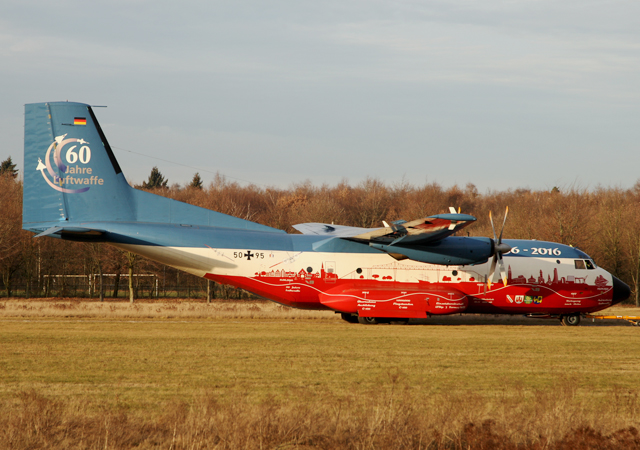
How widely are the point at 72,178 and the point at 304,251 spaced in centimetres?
973

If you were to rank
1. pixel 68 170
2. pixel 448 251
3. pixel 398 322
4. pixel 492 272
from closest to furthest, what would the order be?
pixel 68 170 < pixel 448 251 < pixel 492 272 < pixel 398 322

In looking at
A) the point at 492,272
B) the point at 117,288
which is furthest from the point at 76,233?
the point at 117,288

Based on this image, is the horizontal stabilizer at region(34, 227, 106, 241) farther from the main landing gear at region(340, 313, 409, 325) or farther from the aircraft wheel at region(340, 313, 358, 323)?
the main landing gear at region(340, 313, 409, 325)

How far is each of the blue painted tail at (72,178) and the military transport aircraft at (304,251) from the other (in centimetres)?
4

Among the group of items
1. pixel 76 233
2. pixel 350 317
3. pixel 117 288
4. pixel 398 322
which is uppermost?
pixel 76 233

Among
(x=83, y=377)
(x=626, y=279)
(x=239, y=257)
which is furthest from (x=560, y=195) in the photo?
(x=83, y=377)

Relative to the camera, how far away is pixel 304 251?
23.3m

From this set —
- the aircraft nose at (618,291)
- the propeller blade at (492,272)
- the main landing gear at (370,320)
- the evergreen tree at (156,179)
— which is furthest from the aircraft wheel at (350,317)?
the evergreen tree at (156,179)

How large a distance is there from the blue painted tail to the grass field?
4348mm

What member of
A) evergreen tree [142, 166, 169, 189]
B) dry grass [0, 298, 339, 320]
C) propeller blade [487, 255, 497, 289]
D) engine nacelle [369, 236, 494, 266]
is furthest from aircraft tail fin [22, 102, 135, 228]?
evergreen tree [142, 166, 169, 189]

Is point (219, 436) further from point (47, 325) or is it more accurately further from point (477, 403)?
point (47, 325)

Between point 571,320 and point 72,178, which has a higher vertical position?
point 72,178

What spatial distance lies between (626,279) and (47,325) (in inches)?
1666

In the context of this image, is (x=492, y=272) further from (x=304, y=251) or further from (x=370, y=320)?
(x=304, y=251)
